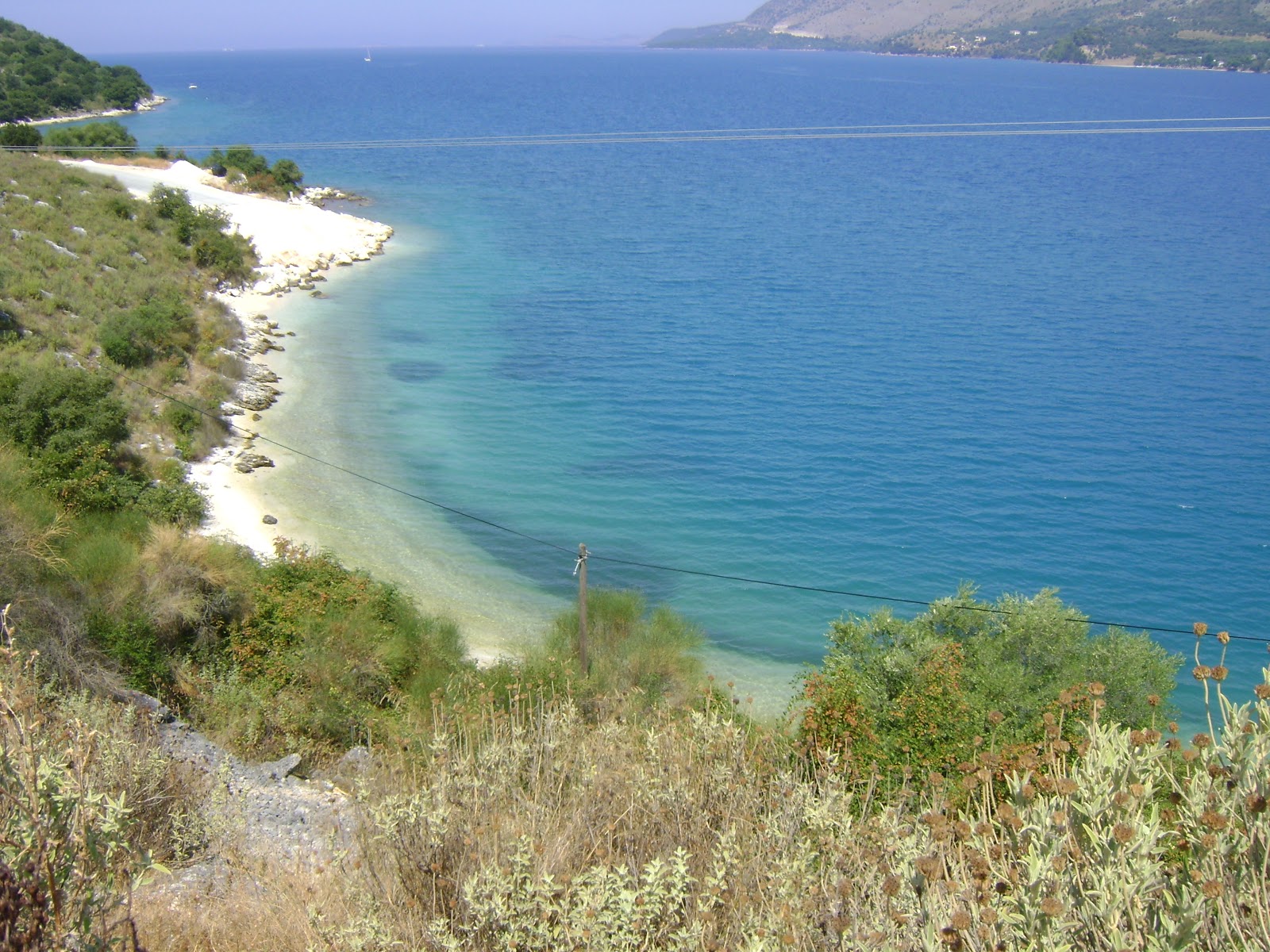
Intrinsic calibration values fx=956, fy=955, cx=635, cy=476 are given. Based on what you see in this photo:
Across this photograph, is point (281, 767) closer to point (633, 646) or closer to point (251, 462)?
point (633, 646)

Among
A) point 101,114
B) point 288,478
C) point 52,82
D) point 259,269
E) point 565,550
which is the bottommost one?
point 565,550

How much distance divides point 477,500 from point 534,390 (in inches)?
309

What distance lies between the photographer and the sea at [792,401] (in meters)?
20.1

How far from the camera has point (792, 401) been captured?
96.6ft

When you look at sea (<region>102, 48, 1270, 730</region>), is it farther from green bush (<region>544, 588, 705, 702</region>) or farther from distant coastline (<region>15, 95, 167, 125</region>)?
distant coastline (<region>15, 95, 167, 125</region>)

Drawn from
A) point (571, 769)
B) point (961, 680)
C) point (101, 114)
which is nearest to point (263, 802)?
point (571, 769)

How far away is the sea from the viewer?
20094mm

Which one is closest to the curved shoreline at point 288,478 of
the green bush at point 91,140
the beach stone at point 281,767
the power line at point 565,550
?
the power line at point 565,550

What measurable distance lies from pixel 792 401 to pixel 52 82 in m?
73.3

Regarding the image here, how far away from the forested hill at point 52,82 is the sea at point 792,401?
9413 millimetres

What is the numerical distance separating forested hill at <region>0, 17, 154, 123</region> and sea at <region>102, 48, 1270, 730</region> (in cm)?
941

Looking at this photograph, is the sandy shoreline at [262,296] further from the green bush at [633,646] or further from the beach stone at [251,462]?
the green bush at [633,646]

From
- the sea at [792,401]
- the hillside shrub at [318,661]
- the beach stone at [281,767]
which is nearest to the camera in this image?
the beach stone at [281,767]

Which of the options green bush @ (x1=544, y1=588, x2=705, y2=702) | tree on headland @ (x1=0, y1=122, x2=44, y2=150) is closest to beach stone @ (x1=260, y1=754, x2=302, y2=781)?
green bush @ (x1=544, y1=588, x2=705, y2=702)
